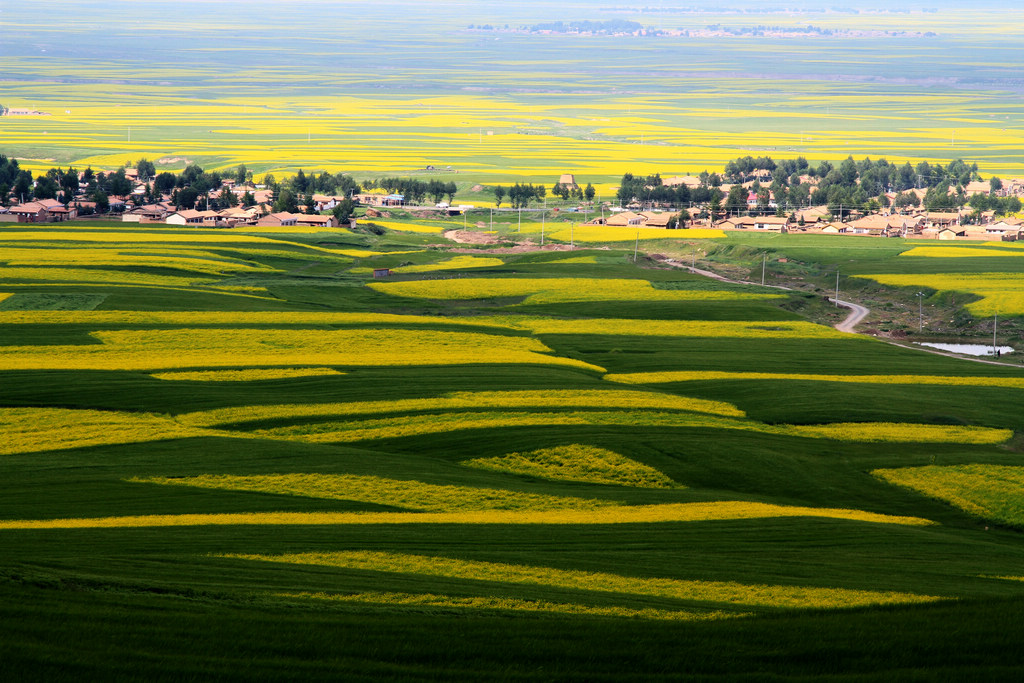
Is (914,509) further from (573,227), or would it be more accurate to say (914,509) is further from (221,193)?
(221,193)

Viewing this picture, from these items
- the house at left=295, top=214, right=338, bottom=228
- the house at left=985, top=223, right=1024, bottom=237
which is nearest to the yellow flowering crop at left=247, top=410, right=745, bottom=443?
the house at left=295, top=214, right=338, bottom=228

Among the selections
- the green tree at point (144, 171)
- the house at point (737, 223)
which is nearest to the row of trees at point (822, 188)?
the house at point (737, 223)

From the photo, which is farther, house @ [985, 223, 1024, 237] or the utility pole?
house @ [985, 223, 1024, 237]

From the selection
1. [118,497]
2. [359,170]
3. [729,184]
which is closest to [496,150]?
[359,170]

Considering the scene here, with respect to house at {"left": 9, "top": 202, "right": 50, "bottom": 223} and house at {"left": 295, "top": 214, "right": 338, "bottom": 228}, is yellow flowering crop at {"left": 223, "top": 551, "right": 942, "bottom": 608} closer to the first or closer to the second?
house at {"left": 295, "top": 214, "right": 338, "bottom": 228}

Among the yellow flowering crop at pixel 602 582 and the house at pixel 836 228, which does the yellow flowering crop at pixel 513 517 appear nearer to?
the yellow flowering crop at pixel 602 582

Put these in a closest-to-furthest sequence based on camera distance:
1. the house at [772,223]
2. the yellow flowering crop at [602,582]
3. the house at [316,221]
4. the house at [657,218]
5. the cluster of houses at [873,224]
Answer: the yellow flowering crop at [602,582] < the cluster of houses at [873,224] < the house at [316,221] < the house at [772,223] < the house at [657,218]
